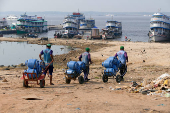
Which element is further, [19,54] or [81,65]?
[19,54]

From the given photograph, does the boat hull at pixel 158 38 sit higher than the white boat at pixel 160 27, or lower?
lower

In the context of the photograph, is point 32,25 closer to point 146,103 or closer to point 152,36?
point 152,36

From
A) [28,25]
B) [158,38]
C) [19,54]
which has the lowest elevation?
[19,54]

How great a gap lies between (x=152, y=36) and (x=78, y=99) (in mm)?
46467

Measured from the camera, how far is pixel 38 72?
11344 mm

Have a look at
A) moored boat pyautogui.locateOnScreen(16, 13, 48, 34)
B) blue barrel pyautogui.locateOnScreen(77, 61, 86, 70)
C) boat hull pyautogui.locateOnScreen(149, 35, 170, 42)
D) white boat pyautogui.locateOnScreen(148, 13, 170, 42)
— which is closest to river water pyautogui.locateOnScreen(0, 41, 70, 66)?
blue barrel pyautogui.locateOnScreen(77, 61, 86, 70)

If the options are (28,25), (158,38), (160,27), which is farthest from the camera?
(28,25)

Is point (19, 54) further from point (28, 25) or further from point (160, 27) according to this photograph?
point (28, 25)

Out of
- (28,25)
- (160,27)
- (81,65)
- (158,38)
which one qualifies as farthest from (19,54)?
(28,25)

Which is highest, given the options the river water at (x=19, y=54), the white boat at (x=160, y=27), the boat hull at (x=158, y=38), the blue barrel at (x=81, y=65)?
the white boat at (x=160, y=27)

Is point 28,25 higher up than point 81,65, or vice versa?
point 28,25

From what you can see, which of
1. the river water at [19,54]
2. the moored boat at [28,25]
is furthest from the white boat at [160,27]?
the moored boat at [28,25]

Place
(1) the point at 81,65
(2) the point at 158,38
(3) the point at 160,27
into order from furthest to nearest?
(3) the point at 160,27, (2) the point at 158,38, (1) the point at 81,65

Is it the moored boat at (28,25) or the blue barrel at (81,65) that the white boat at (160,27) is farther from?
the blue barrel at (81,65)
